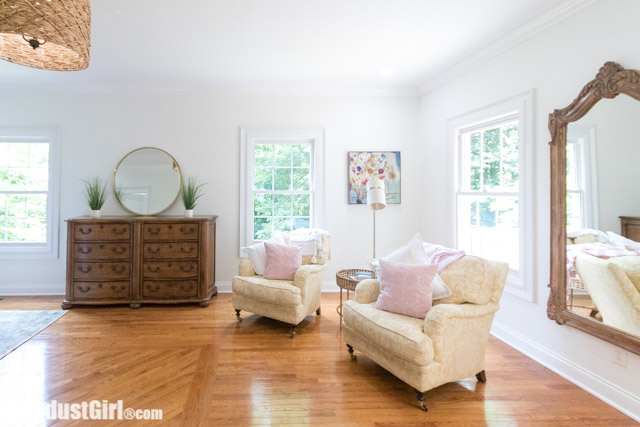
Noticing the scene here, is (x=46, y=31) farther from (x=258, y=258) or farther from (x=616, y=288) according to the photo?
(x=616, y=288)

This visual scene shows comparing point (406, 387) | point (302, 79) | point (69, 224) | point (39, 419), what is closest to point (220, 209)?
point (69, 224)

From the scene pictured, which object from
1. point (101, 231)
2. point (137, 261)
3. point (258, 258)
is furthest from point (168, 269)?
point (258, 258)

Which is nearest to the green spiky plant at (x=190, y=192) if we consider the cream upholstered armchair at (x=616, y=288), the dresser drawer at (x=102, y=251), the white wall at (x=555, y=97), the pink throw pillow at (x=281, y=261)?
the dresser drawer at (x=102, y=251)

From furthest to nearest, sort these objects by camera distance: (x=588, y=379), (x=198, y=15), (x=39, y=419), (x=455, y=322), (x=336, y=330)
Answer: (x=336, y=330) < (x=198, y=15) < (x=588, y=379) < (x=455, y=322) < (x=39, y=419)

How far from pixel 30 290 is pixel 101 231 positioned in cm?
159

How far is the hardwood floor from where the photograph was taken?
195cm

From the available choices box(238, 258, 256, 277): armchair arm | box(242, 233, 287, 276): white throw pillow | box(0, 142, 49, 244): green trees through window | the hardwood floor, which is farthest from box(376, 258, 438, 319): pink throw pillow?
box(0, 142, 49, 244): green trees through window

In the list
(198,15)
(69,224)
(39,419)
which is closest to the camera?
(39,419)

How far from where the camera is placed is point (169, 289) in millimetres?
3928

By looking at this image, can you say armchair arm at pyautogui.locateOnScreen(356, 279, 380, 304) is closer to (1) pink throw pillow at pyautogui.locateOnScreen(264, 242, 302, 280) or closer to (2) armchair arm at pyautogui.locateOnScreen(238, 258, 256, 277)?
(1) pink throw pillow at pyautogui.locateOnScreen(264, 242, 302, 280)

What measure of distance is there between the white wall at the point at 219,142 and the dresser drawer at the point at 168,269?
2.01ft

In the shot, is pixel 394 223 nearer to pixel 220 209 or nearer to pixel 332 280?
pixel 332 280

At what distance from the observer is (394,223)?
4.61 meters

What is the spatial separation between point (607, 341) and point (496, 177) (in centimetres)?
169
